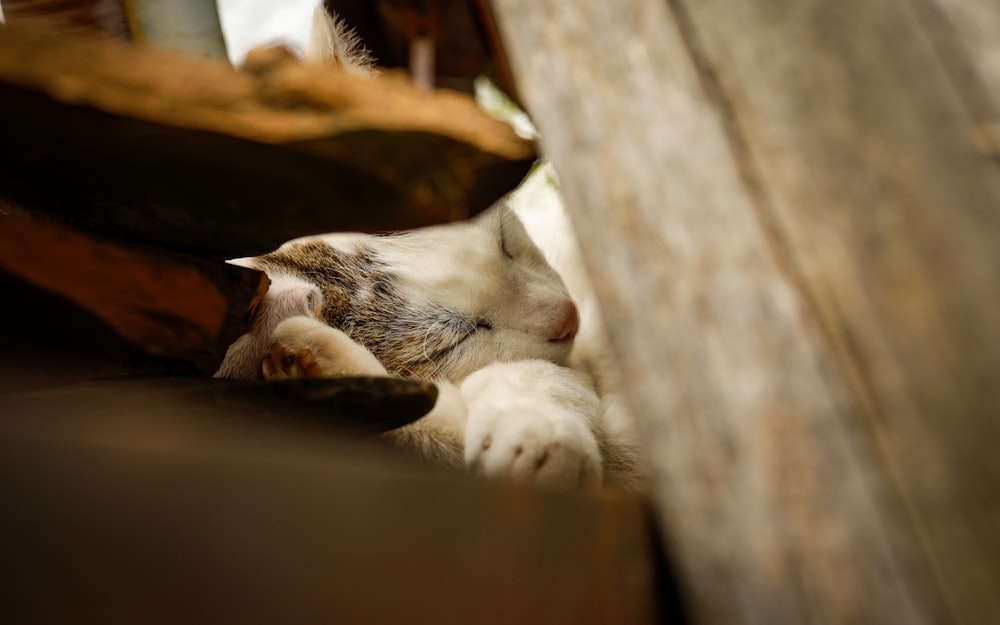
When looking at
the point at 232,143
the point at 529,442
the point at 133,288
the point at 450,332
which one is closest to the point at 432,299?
the point at 450,332

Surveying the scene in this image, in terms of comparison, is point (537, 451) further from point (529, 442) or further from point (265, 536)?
point (265, 536)

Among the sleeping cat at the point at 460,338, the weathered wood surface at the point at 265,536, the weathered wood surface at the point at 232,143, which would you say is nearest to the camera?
the weathered wood surface at the point at 265,536

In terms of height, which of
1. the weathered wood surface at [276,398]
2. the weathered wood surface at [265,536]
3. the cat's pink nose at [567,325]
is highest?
the weathered wood surface at [265,536]

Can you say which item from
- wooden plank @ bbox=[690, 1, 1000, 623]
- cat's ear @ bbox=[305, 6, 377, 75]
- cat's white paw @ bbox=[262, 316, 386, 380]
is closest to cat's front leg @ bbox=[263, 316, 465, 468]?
cat's white paw @ bbox=[262, 316, 386, 380]

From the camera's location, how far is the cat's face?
160cm

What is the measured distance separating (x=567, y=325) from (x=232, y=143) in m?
1.13

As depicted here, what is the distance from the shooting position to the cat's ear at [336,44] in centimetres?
143

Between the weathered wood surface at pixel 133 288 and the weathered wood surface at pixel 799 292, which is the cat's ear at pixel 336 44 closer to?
the weathered wood surface at pixel 133 288

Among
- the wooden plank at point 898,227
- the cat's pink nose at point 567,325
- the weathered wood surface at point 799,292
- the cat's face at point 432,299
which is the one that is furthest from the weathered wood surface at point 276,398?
the cat's pink nose at point 567,325

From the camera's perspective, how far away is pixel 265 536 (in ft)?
1.49

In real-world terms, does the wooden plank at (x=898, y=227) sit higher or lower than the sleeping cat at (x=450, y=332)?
higher

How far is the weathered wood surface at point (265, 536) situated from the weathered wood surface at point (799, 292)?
0.11 m

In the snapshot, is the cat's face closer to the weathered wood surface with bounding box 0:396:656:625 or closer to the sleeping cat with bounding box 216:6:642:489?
the sleeping cat with bounding box 216:6:642:489

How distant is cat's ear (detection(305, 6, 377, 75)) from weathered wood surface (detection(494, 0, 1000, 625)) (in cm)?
91
